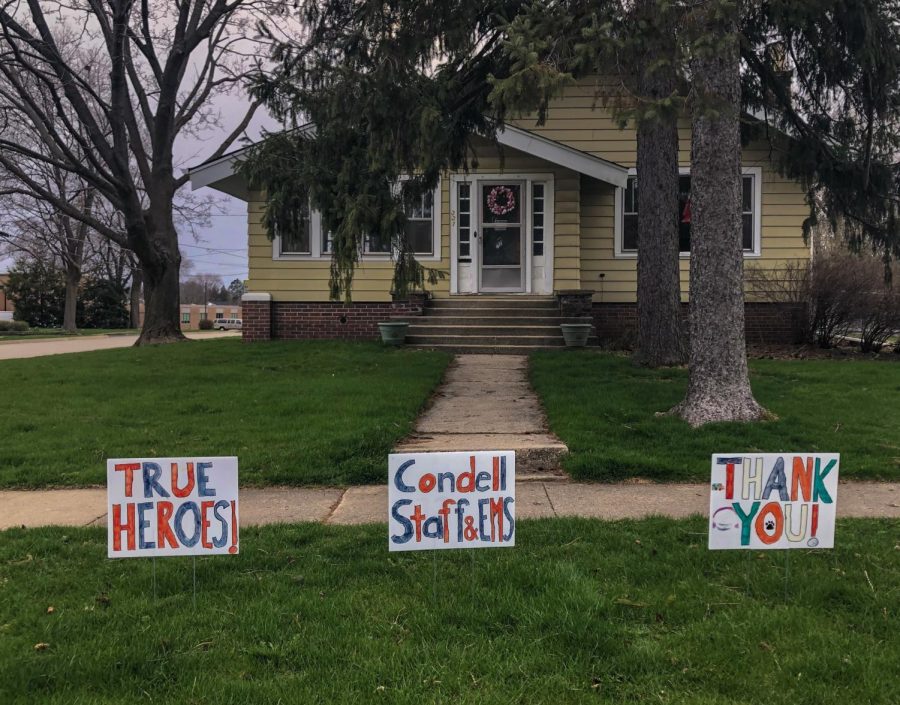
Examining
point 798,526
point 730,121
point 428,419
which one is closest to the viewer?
point 798,526

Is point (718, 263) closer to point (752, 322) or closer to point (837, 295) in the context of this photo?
point (837, 295)

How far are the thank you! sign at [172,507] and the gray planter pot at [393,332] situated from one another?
9.20 metres

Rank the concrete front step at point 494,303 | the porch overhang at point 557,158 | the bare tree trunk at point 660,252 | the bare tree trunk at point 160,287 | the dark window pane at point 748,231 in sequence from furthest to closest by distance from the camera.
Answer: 1. the bare tree trunk at point 160,287
2. the dark window pane at point 748,231
3. the concrete front step at point 494,303
4. the porch overhang at point 557,158
5. the bare tree trunk at point 660,252

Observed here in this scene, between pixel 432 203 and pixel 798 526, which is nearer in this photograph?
pixel 798 526

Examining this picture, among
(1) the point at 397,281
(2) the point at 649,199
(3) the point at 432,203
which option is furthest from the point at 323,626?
(3) the point at 432,203

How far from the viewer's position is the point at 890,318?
1199 centimetres

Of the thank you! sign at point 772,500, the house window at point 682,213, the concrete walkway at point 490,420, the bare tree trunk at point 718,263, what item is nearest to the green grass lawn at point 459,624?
the thank you! sign at point 772,500

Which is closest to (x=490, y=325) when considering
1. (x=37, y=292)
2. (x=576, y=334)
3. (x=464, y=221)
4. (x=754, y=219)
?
(x=576, y=334)

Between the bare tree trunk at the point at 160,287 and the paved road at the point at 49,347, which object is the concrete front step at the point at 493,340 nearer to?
the bare tree trunk at the point at 160,287

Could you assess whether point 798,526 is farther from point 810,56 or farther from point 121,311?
point 121,311

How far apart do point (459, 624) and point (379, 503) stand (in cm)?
192

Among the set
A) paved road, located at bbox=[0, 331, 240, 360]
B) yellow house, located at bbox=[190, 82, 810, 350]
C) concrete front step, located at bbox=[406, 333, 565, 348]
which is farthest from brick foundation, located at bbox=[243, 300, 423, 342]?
paved road, located at bbox=[0, 331, 240, 360]

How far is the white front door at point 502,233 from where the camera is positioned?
1378 centimetres

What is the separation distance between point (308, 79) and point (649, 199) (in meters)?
4.97
